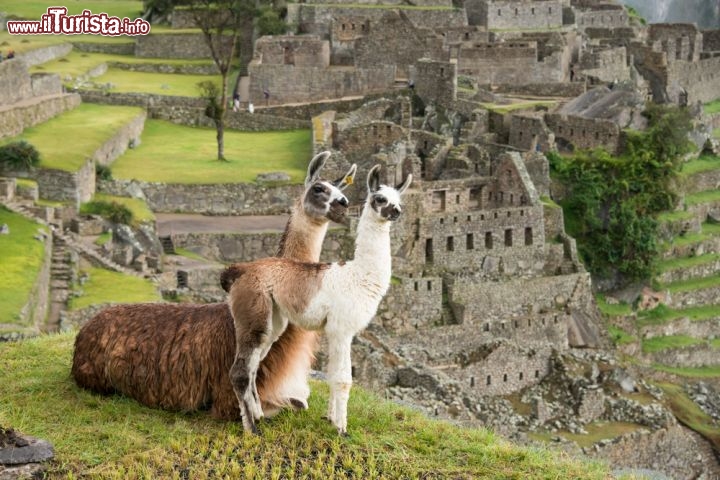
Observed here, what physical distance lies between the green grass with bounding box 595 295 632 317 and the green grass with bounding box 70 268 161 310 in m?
15.3

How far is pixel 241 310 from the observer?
1373 centimetres

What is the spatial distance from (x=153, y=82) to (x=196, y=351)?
39.5 m

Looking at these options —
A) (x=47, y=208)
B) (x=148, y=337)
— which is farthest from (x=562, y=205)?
(x=148, y=337)

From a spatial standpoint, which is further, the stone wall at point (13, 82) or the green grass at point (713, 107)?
the green grass at point (713, 107)

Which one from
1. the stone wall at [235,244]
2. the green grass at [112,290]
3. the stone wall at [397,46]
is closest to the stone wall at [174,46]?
the stone wall at [397,46]

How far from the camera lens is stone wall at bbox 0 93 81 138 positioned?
121 feet

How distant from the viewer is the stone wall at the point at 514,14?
56.0m

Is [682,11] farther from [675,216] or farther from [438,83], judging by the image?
[438,83]

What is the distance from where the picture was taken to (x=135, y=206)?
3494 cm

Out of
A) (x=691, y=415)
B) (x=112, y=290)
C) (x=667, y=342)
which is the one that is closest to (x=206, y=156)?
(x=112, y=290)

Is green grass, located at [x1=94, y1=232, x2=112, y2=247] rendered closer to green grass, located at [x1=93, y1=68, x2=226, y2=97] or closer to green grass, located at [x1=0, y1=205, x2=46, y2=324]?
green grass, located at [x1=0, y1=205, x2=46, y2=324]

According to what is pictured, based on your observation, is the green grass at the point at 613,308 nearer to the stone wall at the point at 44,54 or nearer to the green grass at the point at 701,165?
the green grass at the point at 701,165

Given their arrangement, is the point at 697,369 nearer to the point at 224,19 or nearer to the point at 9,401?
the point at 224,19

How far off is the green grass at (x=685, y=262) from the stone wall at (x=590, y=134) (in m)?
3.74
